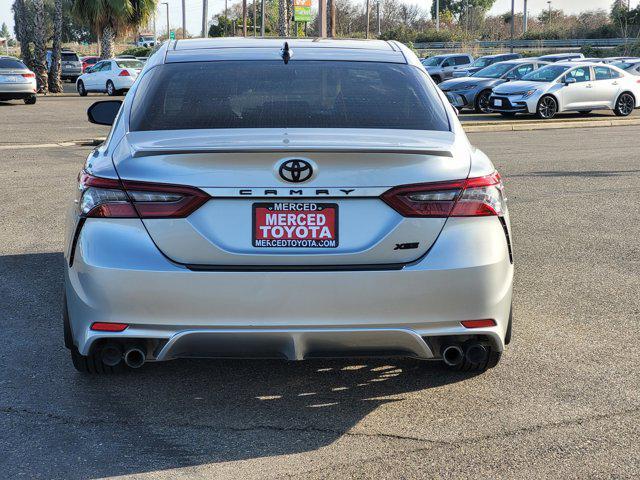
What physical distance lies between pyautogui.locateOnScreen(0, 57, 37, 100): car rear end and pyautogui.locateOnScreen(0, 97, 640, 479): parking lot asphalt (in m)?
25.2

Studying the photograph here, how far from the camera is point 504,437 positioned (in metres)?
4.10

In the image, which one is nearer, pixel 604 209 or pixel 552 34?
pixel 604 209

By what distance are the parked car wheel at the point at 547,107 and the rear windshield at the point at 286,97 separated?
20.9 m

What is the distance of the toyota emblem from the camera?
12.9 ft

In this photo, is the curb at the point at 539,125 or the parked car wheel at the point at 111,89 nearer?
the curb at the point at 539,125

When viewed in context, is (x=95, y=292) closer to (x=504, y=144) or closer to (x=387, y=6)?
(x=504, y=144)

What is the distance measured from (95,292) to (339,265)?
105cm

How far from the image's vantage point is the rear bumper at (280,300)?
13.0 ft

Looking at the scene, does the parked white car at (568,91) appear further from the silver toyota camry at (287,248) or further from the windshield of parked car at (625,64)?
the silver toyota camry at (287,248)

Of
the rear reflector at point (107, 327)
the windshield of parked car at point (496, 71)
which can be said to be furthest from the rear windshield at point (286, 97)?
the windshield of parked car at point (496, 71)

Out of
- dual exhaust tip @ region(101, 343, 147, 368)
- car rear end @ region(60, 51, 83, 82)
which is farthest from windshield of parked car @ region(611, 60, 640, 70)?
car rear end @ region(60, 51, 83, 82)

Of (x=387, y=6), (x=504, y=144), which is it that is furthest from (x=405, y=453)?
(x=387, y=6)

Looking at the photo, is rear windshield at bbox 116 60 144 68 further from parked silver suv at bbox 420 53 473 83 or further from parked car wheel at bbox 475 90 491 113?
parked car wheel at bbox 475 90 491 113

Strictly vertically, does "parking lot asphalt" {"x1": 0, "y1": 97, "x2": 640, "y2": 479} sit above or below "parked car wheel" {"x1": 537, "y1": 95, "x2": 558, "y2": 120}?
below
